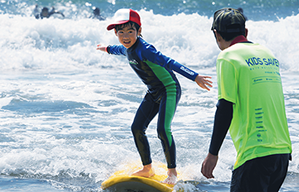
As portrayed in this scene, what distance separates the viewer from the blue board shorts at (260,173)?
184cm

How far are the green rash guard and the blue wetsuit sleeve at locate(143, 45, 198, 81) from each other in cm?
111

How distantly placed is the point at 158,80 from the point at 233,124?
1.63 meters

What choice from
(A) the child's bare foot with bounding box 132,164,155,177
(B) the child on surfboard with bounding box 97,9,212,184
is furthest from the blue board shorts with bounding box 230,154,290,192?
(A) the child's bare foot with bounding box 132,164,155,177

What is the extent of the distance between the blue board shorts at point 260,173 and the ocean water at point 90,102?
6.14ft

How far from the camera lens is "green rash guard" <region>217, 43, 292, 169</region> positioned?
1827mm

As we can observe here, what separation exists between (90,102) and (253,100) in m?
6.22

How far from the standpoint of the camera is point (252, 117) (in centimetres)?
183

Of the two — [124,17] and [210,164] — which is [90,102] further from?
[210,164]

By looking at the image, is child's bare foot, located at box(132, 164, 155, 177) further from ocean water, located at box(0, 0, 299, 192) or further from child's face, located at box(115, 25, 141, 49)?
child's face, located at box(115, 25, 141, 49)

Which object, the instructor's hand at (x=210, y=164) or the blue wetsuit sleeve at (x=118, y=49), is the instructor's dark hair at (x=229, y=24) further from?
the blue wetsuit sleeve at (x=118, y=49)

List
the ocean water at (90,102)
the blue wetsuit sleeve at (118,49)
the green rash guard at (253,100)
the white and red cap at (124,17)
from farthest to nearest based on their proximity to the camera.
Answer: the ocean water at (90,102), the blue wetsuit sleeve at (118,49), the white and red cap at (124,17), the green rash guard at (253,100)

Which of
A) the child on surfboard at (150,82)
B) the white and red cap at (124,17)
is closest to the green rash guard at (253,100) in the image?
the child on surfboard at (150,82)

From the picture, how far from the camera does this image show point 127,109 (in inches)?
288

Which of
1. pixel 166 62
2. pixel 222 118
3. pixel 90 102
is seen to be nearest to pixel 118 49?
pixel 166 62
